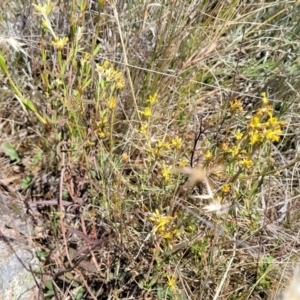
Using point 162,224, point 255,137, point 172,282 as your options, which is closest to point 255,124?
point 255,137

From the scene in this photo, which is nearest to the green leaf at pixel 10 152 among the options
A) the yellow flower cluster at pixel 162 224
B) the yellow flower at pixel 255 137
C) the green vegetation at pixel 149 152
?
the green vegetation at pixel 149 152

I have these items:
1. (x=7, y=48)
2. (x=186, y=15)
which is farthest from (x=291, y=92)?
(x=7, y=48)

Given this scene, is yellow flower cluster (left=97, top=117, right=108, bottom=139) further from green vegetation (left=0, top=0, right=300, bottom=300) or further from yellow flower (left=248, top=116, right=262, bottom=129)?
yellow flower (left=248, top=116, right=262, bottom=129)

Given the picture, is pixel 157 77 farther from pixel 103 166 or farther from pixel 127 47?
pixel 103 166

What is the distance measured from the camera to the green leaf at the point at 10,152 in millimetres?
1561

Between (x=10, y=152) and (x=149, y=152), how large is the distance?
49cm

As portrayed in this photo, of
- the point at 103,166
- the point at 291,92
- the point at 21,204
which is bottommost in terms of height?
the point at 21,204

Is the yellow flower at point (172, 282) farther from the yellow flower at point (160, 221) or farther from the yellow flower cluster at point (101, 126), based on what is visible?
the yellow flower cluster at point (101, 126)

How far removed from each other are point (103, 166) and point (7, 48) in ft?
1.81

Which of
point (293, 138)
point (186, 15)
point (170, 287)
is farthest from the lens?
point (293, 138)

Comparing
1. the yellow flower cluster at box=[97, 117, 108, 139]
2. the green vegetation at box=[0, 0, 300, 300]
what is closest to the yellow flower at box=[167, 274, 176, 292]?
the green vegetation at box=[0, 0, 300, 300]

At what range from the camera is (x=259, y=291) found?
1328 mm

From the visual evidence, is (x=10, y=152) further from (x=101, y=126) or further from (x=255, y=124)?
(x=255, y=124)

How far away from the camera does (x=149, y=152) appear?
50.6 inches
